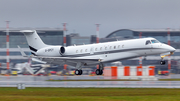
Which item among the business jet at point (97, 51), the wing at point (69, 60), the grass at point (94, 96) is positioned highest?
the business jet at point (97, 51)

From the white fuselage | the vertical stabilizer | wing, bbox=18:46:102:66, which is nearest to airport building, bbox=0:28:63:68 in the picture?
the vertical stabilizer

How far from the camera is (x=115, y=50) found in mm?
29141

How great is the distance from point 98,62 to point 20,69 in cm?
3187

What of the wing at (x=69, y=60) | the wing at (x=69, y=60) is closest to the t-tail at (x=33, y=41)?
the wing at (x=69, y=60)

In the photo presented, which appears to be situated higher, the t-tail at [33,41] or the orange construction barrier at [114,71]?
the t-tail at [33,41]

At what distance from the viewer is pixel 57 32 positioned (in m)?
84.8

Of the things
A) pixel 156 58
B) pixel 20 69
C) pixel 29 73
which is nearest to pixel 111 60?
pixel 29 73

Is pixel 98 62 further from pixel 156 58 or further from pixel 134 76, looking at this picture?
pixel 156 58

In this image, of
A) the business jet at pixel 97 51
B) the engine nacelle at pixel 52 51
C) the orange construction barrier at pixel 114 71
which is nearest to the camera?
the business jet at pixel 97 51

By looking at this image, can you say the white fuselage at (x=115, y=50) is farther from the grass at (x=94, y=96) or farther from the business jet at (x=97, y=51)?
the grass at (x=94, y=96)

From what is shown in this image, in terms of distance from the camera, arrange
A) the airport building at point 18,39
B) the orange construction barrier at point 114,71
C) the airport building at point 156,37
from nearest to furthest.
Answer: the orange construction barrier at point 114,71
the airport building at point 156,37
the airport building at point 18,39

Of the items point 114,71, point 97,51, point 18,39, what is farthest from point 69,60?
point 18,39

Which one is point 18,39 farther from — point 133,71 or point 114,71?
point 133,71

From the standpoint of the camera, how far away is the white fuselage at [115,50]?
27.4m
